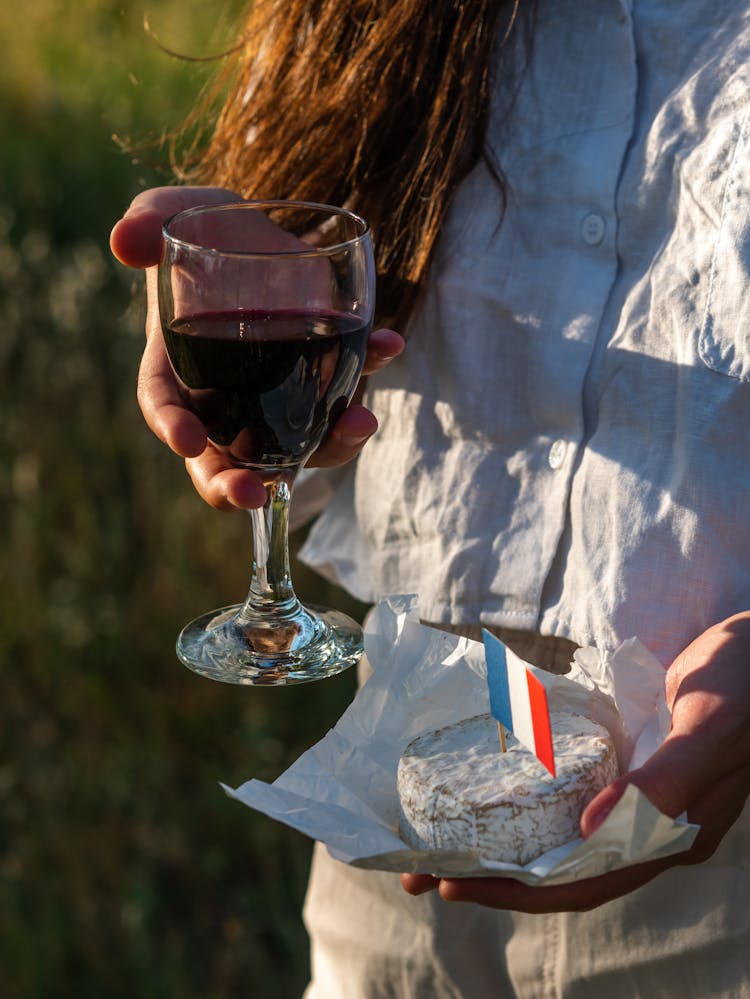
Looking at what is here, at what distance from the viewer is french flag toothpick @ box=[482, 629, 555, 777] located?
0.91 meters

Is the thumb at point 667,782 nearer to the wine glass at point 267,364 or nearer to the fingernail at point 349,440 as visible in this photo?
the wine glass at point 267,364

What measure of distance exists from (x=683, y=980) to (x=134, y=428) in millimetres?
2183

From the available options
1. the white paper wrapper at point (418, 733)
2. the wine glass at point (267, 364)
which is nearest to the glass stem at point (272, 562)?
the wine glass at point (267, 364)

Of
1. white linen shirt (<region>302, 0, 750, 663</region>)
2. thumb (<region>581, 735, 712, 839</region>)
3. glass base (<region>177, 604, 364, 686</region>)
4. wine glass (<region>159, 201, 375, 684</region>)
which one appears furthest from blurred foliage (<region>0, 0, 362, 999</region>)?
thumb (<region>581, 735, 712, 839</region>)

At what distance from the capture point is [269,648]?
1150 mm

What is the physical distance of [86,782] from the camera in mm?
2645

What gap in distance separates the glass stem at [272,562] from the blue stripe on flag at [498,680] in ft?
0.89

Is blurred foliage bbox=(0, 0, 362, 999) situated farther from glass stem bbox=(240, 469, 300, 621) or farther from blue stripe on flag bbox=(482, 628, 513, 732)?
blue stripe on flag bbox=(482, 628, 513, 732)

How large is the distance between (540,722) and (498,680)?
0.07 meters

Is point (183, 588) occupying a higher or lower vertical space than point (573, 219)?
lower

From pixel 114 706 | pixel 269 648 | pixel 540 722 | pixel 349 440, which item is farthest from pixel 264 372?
pixel 114 706

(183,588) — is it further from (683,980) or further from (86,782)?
(683,980)

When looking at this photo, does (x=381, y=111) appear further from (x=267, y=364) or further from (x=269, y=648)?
(x=269, y=648)

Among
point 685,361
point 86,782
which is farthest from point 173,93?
point 685,361
